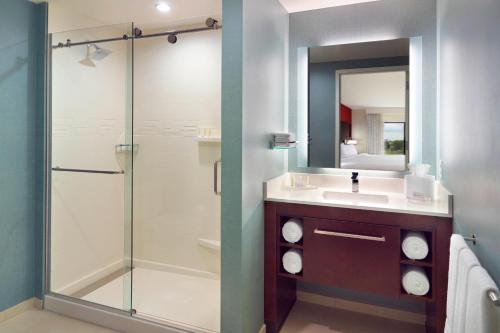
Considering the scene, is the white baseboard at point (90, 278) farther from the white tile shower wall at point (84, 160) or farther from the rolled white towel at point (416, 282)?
the rolled white towel at point (416, 282)

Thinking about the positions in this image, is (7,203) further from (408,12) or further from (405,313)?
(408,12)

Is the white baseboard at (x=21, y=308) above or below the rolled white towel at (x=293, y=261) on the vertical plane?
below

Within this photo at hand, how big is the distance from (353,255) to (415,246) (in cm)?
36

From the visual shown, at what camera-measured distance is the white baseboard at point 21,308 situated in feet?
7.75

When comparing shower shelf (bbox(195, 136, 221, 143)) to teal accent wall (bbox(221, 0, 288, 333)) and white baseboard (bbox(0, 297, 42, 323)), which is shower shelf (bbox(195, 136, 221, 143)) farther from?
white baseboard (bbox(0, 297, 42, 323))

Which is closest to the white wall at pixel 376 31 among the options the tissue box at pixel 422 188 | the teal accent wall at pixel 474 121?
the tissue box at pixel 422 188

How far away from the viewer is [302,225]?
2199mm

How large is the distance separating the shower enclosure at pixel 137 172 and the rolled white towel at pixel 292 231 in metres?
0.78

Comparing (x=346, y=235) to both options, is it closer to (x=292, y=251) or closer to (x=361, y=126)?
(x=292, y=251)

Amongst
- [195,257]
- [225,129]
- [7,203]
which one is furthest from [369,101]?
[7,203]

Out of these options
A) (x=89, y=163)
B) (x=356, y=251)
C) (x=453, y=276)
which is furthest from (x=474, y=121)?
(x=89, y=163)

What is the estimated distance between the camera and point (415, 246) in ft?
6.27

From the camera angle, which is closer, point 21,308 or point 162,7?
point 21,308

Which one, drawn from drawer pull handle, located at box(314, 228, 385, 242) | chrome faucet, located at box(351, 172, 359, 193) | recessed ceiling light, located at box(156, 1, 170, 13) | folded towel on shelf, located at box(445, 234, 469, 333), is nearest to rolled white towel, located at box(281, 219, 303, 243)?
drawer pull handle, located at box(314, 228, 385, 242)
